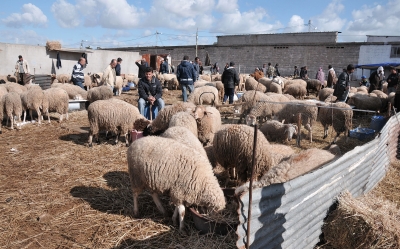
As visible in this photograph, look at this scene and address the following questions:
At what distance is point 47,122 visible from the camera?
9.94m

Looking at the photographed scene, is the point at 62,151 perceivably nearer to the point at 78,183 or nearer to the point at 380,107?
the point at 78,183

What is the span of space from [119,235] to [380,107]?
12226 millimetres

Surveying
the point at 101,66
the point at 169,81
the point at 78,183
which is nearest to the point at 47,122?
the point at 78,183

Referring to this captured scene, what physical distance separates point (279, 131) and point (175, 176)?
16.1 ft

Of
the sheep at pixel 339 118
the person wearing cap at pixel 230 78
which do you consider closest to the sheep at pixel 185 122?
the sheep at pixel 339 118

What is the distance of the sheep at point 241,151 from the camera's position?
5090 mm

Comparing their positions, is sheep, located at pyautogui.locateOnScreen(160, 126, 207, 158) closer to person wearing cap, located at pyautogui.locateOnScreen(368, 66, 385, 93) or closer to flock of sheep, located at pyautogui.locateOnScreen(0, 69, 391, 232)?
flock of sheep, located at pyautogui.locateOnScreen(0, 69, 391, 232)

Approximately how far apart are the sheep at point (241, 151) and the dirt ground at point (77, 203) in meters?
1.44

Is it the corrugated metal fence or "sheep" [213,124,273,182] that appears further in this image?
"sheep" [213,124,273,182]

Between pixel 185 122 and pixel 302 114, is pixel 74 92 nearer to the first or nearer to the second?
pixel 185 122

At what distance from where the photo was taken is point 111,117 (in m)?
7.28

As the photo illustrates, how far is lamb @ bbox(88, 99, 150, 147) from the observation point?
725cm

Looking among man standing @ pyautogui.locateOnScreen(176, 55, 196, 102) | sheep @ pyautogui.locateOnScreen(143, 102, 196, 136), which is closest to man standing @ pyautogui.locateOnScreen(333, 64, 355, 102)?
man standing @ pyautogui.locateOnScreen(176, 55, 196, 102)

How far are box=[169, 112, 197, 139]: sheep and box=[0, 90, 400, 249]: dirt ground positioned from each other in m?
1.41
